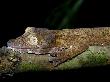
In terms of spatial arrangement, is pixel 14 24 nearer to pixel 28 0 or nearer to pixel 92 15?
pixel 28 0

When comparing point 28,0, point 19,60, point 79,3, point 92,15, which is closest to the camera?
point 19,60

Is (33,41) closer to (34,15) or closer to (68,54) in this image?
(68,54)

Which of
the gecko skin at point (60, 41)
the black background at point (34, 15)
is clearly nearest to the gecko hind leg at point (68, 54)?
the gecko skin at point (60, 41)

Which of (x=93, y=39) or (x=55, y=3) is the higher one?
(x=55, y=3)

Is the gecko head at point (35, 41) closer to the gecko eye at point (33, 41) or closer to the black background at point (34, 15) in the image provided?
the gecko eye at point (33, 41)

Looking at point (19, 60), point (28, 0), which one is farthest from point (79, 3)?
point (19, 60)

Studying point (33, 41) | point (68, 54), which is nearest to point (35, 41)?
point (33, 41)

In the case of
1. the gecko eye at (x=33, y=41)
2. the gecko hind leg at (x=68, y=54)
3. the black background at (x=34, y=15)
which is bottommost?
the gecko hind leg at (x=68, y=54)

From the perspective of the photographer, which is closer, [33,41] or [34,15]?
[33,41]
